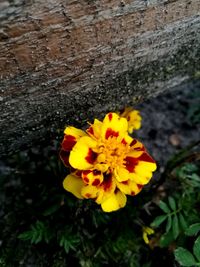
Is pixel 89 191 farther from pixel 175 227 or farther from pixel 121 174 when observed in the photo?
pixel 175 227

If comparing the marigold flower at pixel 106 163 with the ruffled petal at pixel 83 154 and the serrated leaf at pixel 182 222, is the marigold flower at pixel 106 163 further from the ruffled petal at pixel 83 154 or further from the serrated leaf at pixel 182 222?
the serrated leaf at pixel 182 222

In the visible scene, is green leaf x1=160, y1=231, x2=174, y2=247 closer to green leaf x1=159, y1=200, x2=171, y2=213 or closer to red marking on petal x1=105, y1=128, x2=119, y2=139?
green leaf x1=159, y1=200, x2=171, y2=213

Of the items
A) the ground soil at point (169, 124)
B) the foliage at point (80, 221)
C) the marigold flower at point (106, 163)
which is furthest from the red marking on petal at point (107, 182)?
the ground soil at point (169, 124)

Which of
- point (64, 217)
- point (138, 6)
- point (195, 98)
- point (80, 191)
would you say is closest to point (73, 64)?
point (138, 6)

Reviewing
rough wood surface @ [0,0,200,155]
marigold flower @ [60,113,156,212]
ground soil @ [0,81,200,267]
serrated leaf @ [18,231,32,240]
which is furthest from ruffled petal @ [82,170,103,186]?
ground soil @ [0,81,200,267]

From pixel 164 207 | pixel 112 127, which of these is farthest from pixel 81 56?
pixel 164 207

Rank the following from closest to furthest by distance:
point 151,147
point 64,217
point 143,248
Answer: point 64,217 < point 143,248 < point 151,147

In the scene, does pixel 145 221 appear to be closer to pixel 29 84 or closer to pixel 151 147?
pixel 151 147

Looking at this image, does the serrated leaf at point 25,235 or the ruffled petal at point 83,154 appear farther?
the serrated leaf at point 25,235
